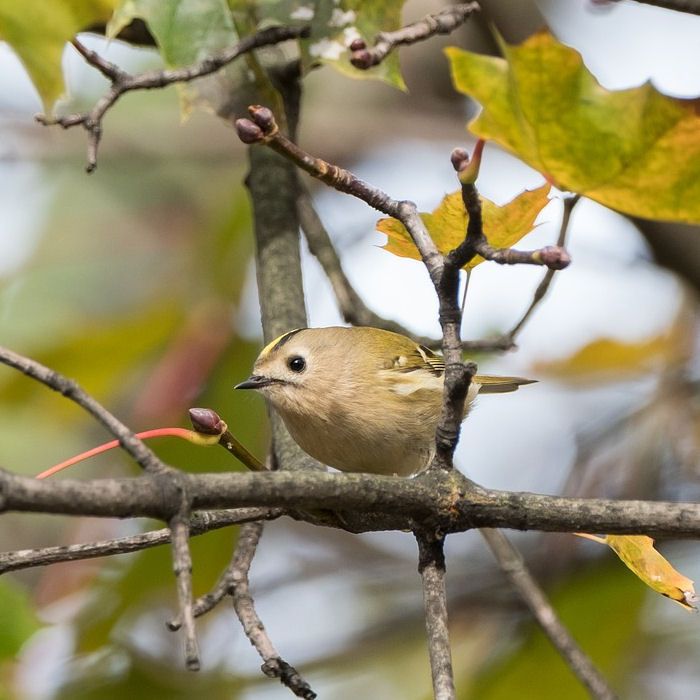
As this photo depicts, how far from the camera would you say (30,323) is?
2086 millimetres

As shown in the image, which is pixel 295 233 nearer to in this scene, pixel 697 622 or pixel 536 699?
pixel 536 699

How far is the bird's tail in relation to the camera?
182 cm

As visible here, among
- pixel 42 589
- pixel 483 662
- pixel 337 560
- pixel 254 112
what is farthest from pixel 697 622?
pixel 254 112

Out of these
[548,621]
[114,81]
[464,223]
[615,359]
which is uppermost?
[114,81]

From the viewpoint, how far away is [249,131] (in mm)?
743

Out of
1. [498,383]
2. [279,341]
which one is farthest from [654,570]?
[498,383]

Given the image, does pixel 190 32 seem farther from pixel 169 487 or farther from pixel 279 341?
pixel 169 487

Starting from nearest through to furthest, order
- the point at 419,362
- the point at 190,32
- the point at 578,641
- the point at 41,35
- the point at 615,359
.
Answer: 1. the point at 41,35
2. the point at 190,32
3. the point at 419,362
4. the point at 578,641
5. the point at 615,359

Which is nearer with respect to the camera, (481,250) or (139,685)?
(481,250)

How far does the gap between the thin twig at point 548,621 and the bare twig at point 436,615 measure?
14.4 inches

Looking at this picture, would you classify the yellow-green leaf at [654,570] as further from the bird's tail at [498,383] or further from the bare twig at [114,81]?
the bird's tail at [498,383]

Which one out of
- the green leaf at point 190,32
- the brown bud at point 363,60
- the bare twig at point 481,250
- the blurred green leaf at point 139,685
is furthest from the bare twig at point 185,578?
the blurred green leaf at point 139,685

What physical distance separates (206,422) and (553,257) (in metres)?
0.29

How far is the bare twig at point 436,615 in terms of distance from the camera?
0.70 meters
